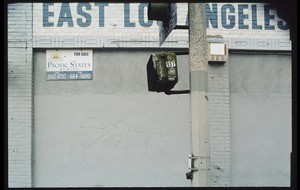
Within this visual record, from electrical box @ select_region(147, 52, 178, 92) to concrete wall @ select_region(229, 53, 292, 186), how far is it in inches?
154

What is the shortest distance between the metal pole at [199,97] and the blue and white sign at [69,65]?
3.82m

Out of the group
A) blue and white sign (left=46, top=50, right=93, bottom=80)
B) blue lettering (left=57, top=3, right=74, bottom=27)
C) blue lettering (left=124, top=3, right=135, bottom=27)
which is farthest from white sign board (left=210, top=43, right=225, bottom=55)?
blue lettering (left=57, top=3, right=74, bottom=27)

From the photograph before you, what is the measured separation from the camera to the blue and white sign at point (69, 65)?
806cm

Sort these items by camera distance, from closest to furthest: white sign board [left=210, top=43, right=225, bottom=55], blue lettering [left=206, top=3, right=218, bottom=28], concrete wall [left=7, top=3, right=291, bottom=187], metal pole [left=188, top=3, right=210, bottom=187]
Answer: metal pole [left=188, top=3, right=210, bottom=187], concrete wall [left=7, top=3, right=291, bottom=187], white sign board [left=210, top=43, right=225, bottom=55], blue lettering [left=206, top=3, right=218, bottom=28]

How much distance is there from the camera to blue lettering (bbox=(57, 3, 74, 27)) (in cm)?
807

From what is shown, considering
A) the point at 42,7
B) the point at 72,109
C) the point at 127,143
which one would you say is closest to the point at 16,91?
the point at 72,109

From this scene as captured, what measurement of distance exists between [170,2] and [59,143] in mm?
4253

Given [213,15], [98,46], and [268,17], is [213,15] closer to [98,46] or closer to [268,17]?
[268,17]

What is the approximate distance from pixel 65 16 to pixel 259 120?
4079mm

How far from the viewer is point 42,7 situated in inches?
318

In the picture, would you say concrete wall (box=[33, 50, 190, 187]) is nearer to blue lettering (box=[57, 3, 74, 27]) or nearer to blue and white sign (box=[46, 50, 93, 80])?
blue and white sign (box=[46, 50, 93, 80])

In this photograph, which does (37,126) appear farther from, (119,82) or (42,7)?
(42,7)

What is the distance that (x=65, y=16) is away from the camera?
8078 millimetres

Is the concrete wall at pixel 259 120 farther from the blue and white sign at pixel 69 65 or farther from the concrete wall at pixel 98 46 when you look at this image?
the blue and white sign at pixel 69 65
